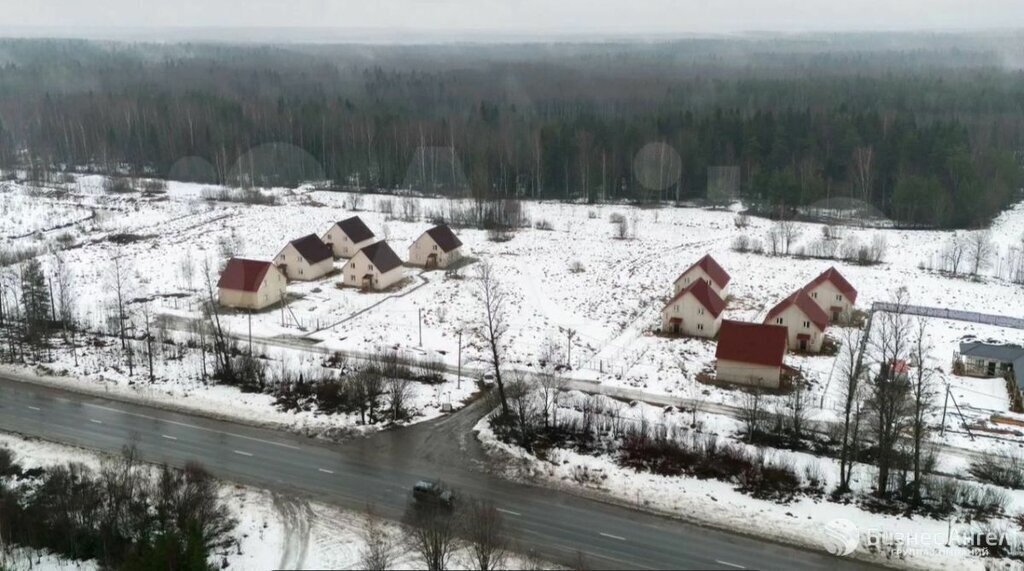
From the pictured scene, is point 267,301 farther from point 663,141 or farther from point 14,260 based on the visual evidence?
point 663,141

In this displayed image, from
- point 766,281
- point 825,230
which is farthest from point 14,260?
point 825,230

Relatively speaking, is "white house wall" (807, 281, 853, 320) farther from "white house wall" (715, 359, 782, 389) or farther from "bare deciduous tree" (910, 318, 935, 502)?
"white house wall" (715, 359, 782, 389)

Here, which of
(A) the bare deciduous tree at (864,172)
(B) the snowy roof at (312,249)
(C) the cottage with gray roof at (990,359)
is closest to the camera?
(C) the cottage with gray roof at (990,359)

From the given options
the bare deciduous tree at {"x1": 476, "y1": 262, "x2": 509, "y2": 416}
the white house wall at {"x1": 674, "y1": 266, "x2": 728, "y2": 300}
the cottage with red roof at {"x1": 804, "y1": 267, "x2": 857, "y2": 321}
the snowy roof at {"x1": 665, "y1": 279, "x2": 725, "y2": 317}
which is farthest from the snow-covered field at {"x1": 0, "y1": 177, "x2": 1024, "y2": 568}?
the snowy roof at {"x1": 665, "y1": 279, "x2": 725, "y2": 317}

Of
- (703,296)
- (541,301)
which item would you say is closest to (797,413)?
(703,296)

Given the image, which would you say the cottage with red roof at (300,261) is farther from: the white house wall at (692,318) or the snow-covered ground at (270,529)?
the snow-covered ground at (270,529)

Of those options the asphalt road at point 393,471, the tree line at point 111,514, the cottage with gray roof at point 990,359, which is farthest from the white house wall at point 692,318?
the tree line at point 111,514

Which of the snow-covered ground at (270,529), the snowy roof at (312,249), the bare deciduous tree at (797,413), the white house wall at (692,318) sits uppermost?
the snowy roof at (312,249)
